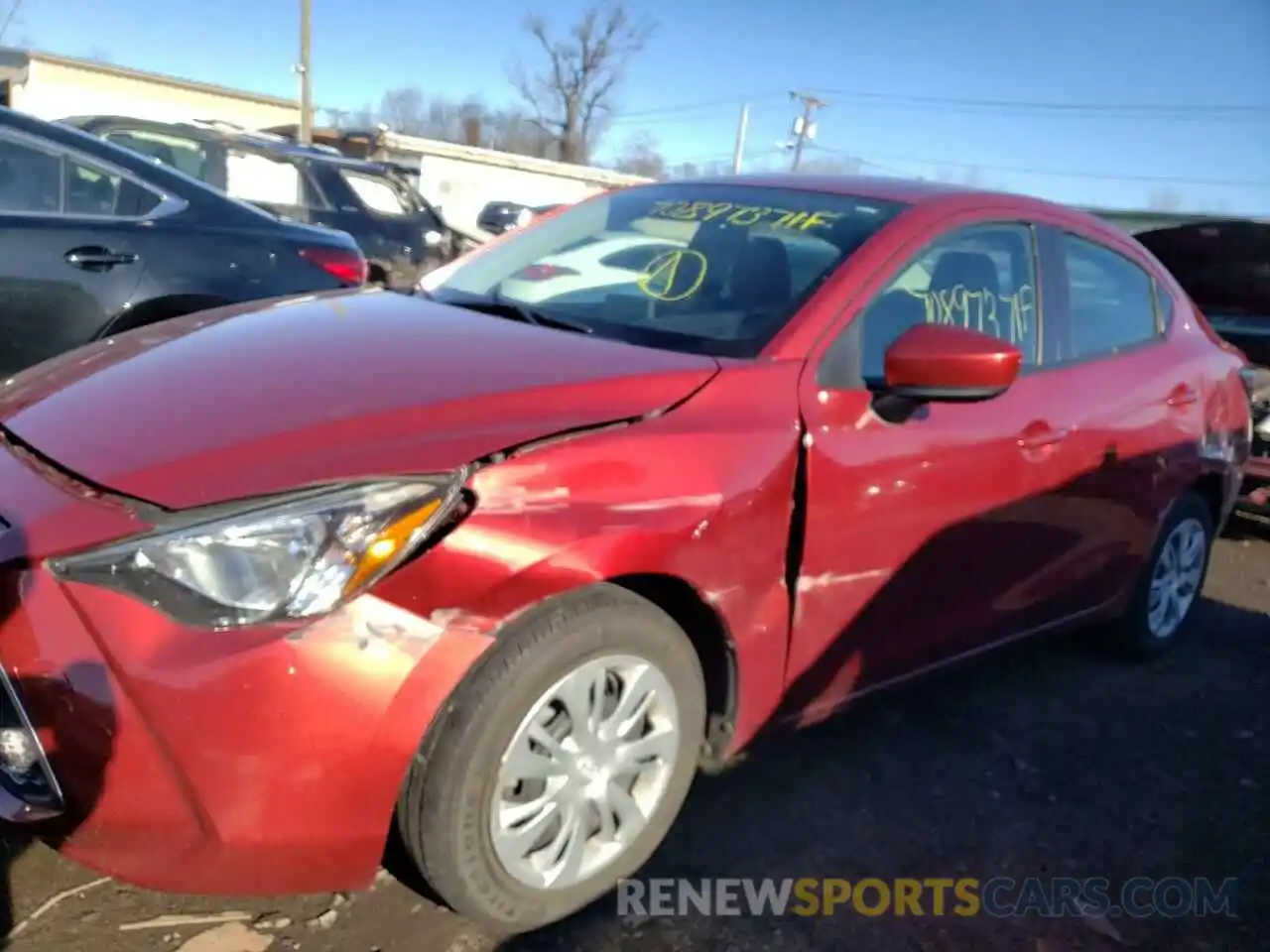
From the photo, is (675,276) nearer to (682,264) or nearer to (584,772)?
(682,264)

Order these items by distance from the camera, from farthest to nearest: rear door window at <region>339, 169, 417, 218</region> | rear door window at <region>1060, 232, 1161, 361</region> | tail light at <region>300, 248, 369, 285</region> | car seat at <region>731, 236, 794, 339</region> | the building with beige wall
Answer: the building with beige wall, rear door window at <region>339, 169, 417, 218</region>, tail light at <region>300, 248, 369, 285</region>, rear door window at <region>1060, 232, 1161, 361</region>, car seat at <region>731, 236, 794, 339</region>

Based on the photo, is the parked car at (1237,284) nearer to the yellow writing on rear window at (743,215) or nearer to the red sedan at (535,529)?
the red sedan at (535,529)

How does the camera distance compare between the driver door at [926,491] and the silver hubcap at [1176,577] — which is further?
the silver hubcap at [1176,577]

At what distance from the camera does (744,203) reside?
3.32 m

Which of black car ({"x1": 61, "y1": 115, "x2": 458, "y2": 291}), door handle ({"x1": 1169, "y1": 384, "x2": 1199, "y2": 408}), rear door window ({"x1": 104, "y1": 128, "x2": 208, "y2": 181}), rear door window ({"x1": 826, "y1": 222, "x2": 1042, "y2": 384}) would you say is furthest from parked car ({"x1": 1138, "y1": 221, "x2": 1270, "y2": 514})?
rear door window ({"x1": 104, "y1": 128, "x2": 208, "y2": 181})

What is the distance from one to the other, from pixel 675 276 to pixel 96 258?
7.63 feet

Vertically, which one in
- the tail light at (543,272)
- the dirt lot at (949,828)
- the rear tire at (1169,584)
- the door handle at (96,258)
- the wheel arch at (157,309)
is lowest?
the dirt lot at (949,828)

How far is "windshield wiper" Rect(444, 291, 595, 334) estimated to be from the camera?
2.81 metres

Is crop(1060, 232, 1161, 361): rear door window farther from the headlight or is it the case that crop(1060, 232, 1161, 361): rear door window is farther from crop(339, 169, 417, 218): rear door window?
crop(339, 169, 417, 218): rear door window

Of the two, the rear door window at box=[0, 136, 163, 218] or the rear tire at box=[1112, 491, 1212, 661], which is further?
the rear door window at box=[0, 136, 163, 218]

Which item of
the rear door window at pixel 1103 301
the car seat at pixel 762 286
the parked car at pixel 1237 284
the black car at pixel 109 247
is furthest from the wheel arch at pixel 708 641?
the parked car at pixel 1237 284

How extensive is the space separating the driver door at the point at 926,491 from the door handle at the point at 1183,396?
2.51 ft

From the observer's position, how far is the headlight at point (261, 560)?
184cm

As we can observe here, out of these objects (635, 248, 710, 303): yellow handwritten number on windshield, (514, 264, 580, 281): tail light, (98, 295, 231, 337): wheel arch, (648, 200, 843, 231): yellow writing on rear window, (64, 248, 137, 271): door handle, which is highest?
(648, 200, 843, 231): yellow writing on rear window
